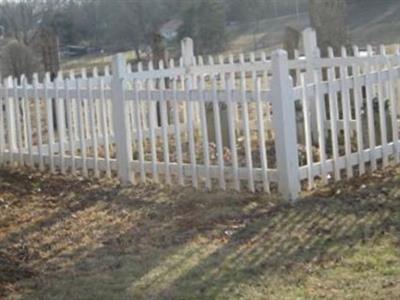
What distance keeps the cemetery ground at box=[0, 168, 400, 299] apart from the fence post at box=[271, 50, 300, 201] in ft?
0.66

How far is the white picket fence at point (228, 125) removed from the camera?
307 inches

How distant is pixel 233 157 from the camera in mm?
7969

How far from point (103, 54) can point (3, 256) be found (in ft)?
98.5

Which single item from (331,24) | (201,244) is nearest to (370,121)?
(201,244)

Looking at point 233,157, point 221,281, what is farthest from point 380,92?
point 221,281

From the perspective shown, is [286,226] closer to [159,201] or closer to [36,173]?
[159,201]

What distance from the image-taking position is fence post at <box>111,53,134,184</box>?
8.98 meters

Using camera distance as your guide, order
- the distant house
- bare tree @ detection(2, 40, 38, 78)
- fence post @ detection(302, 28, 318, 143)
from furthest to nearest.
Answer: the distant house < bare tree @ detection(2, 40, 38, 78) < fence post @ detection(302, 28, 318, 143)

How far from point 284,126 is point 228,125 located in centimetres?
139

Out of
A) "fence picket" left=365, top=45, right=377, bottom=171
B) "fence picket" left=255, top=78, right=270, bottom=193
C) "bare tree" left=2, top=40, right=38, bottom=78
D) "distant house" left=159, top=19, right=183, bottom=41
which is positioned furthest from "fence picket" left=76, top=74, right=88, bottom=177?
"distant house" left=159, top=19, right=183, bottom=41

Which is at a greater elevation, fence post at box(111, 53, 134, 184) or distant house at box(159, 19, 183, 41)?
distant house at box(159, 19, 183, 41)

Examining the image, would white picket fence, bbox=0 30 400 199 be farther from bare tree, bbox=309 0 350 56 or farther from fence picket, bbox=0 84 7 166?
bare tree, bbox=309 0 350 56

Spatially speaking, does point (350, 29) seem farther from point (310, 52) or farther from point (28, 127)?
point (28, 127)

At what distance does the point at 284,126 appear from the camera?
7.57 m
